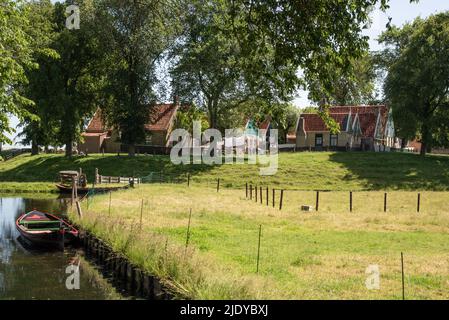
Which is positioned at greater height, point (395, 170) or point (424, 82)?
point (424, 82)

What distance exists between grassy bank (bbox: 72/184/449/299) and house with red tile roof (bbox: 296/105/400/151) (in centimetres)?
3899

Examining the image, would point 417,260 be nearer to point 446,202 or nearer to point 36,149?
point 446,202

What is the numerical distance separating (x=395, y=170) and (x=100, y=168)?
33194 millimetres

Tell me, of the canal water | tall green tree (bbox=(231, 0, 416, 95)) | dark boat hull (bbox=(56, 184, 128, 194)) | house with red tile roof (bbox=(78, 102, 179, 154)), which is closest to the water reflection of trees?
the canal water

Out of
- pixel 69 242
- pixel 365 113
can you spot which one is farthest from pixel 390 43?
pixel 69 242

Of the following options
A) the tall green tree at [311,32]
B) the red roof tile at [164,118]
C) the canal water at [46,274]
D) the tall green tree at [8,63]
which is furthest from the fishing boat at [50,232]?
the red roof tile at [164,118]

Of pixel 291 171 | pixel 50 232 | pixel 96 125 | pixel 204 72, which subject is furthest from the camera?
pixel 96 125

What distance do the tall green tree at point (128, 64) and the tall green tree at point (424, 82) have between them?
94.0 ft

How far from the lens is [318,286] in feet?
44.3

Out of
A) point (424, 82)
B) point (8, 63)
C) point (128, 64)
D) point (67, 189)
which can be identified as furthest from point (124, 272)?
point (424, 82)

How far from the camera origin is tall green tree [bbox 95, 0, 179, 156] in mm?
55206

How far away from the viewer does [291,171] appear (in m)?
55.6

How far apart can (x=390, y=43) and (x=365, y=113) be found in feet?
41.0

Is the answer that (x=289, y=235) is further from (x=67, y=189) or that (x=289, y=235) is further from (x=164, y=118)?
(x=164, y=118)
